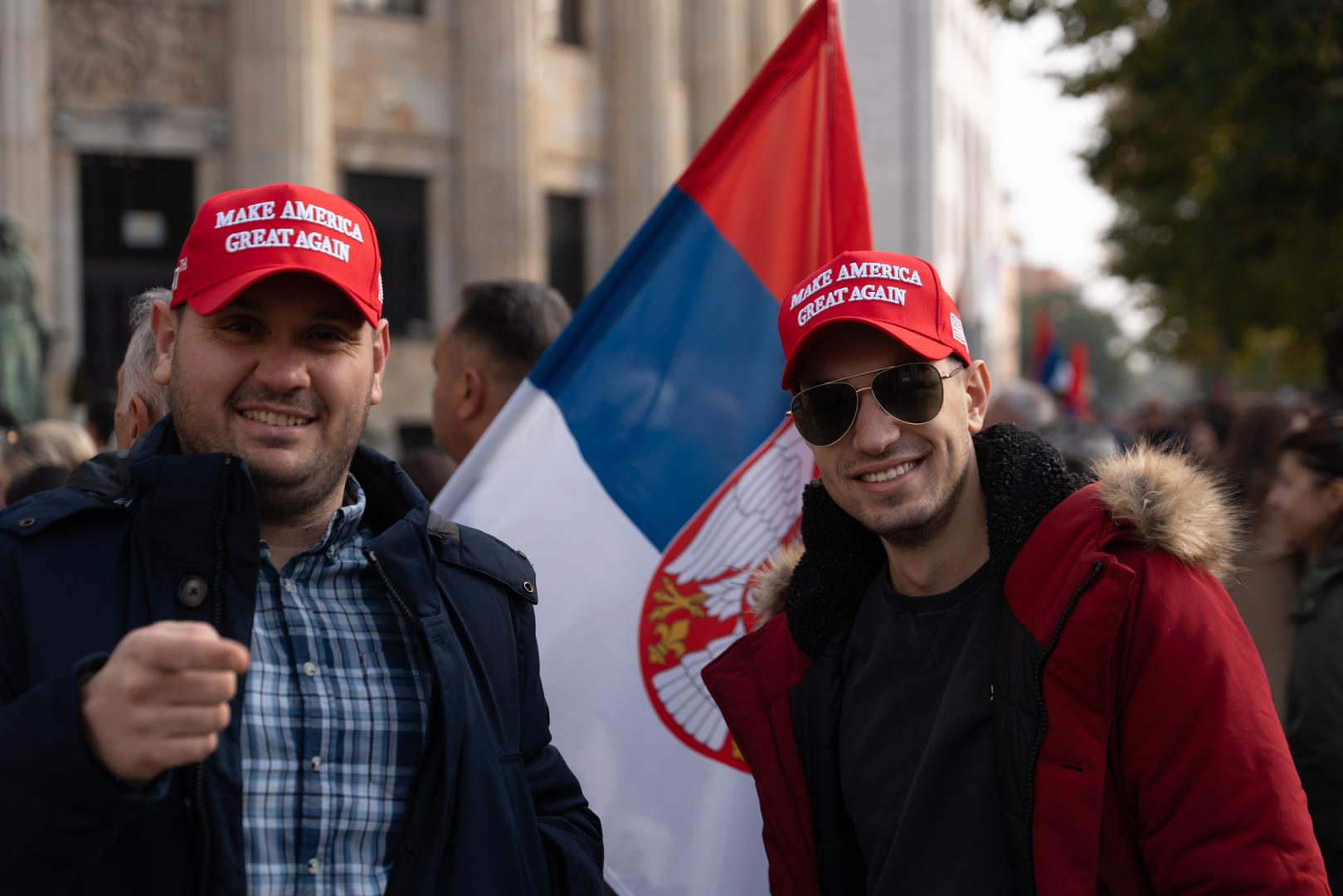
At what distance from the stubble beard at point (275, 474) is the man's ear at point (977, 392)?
122 centimetres

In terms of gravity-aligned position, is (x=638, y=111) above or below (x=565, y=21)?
below

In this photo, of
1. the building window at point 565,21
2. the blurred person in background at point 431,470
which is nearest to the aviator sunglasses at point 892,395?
the blurred person in background at point 431,470

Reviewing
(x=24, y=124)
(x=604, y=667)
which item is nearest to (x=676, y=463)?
(x=604, y=667)

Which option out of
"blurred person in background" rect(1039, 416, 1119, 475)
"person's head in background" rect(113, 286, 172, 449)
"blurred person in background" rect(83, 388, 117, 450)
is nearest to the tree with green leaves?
"blurred person in background" rect(1039, 416, 1119, 475)

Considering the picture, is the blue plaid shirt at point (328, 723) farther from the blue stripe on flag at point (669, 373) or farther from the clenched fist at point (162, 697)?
the blue stripe on flag at point (669, 373)

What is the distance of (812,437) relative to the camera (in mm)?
2729

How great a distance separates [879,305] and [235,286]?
1.16 meters

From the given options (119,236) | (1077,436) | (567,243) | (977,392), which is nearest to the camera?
(977,392)

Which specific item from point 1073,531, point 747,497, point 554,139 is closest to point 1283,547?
point 747,497

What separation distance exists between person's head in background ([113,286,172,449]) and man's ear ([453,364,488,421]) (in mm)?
1134

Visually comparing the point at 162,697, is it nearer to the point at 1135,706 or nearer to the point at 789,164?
the point at 1135,706

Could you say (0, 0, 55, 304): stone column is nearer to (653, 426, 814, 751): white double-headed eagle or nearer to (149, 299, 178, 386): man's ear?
(653, 426, 814, 751): white double-headed eagle

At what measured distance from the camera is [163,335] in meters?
2.37

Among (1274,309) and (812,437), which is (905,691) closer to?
(812,437)
